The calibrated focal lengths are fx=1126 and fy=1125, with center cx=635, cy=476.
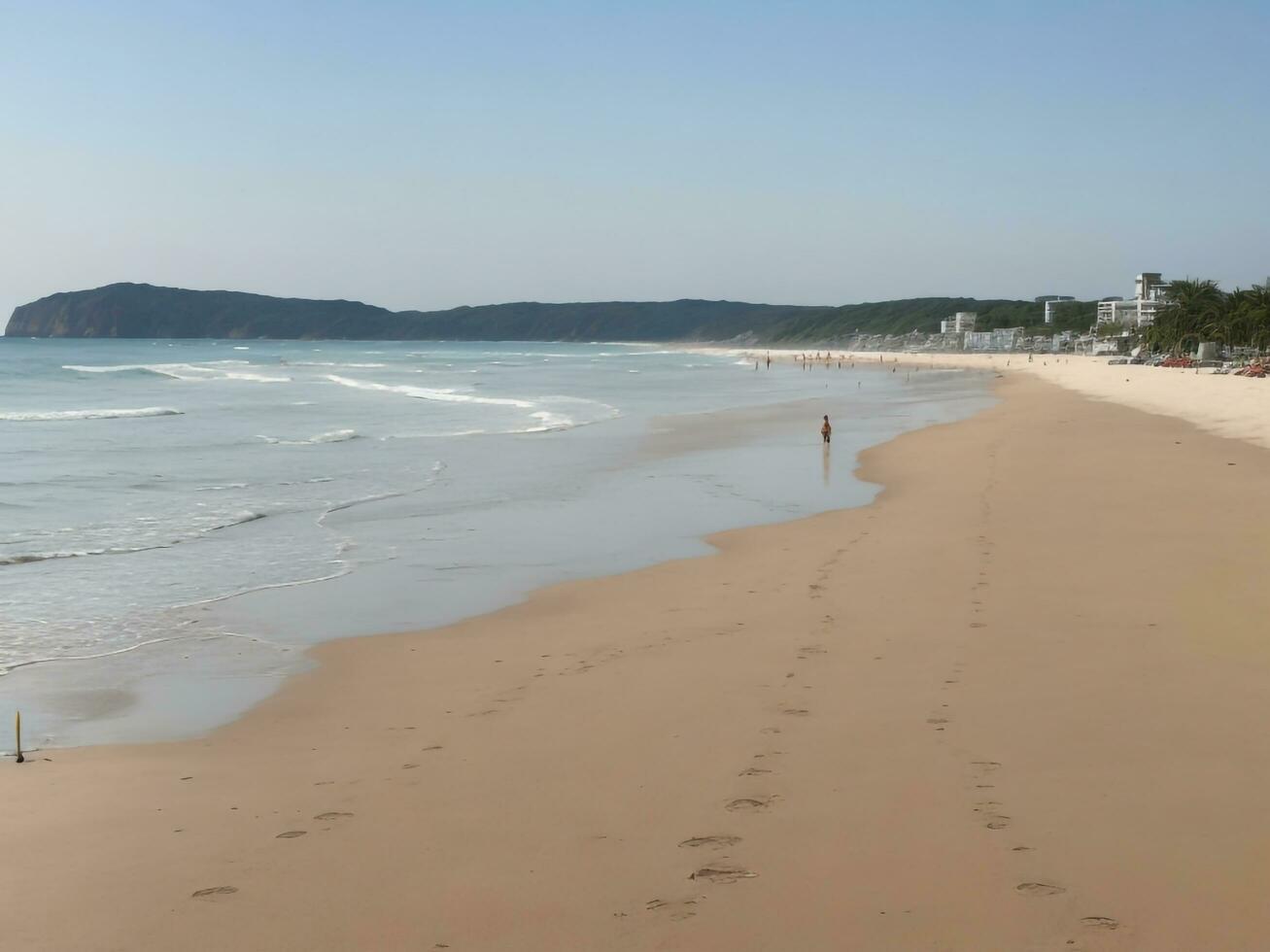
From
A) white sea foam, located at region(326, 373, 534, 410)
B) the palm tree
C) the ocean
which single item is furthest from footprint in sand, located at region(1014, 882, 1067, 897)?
the palm tree

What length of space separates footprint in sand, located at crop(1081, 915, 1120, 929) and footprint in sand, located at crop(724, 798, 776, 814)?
175cm

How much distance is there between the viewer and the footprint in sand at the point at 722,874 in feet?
16.9

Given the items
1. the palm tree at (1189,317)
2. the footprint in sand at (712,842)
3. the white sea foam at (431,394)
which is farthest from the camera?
the palm tree at (1189,317)

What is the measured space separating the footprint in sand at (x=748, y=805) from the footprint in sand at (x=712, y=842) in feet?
1.12

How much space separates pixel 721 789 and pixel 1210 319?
96008 mm

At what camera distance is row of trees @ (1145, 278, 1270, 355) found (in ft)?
260

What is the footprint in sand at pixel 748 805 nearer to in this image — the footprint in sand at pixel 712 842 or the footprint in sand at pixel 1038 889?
the footprint in sand at pixel 712 842

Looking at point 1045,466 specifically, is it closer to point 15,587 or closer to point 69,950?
point 15,587

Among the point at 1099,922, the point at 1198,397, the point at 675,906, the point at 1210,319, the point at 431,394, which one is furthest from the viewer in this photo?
the point at 1210,319

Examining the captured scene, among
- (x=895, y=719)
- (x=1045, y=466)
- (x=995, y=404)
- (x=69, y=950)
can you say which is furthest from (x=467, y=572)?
(x=995, y=404)

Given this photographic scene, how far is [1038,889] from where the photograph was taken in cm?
495

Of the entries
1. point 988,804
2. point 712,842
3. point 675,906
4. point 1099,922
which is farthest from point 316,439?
point 1099,922

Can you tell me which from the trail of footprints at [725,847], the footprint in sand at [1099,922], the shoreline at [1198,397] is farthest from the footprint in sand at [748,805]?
the shoreline at [1198,397]

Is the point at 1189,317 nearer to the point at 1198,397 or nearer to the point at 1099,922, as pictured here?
the point at 1198,397
